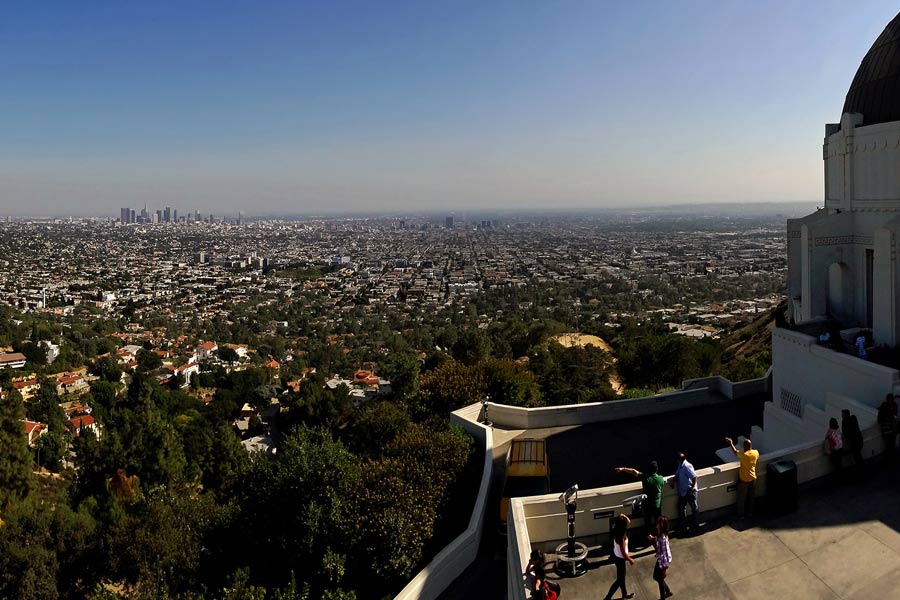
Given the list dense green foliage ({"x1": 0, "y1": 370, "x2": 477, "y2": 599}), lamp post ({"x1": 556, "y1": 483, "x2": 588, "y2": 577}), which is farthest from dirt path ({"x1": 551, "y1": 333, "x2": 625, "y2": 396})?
lamp post ({"x1": 556, "y1": 483, "x2": 588, "y2": 577})

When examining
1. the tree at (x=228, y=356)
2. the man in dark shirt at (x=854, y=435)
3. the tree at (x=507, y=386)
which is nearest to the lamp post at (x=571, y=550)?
the man in dark shirt at (x=854, y=435)

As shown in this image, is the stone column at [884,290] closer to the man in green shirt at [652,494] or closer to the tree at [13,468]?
the man in green shirt at [652,494]

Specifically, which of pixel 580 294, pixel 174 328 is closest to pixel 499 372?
pixel 174 328

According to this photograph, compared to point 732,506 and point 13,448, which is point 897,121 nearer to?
point 732,506

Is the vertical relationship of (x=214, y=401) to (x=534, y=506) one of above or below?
below

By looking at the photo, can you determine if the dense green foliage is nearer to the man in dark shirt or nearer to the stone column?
the man in dark shirt

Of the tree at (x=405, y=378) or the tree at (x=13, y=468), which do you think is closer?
the tree at (x=13, y=468)
